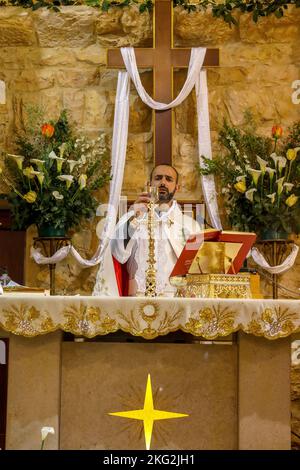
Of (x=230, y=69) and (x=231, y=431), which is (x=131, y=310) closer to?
(x=231, y=431)

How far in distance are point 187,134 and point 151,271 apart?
2.95 metres

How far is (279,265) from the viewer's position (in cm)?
638

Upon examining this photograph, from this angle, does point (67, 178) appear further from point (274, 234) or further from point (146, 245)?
point (274, 234)

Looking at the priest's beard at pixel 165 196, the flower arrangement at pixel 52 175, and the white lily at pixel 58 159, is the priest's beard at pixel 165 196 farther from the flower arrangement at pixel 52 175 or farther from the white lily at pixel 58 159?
the white lily at pixel 58 159

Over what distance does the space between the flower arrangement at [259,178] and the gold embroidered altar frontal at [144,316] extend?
2698 mm

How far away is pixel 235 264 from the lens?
13.1 feet

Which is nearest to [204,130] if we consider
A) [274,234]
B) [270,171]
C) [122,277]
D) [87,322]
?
[270,171]

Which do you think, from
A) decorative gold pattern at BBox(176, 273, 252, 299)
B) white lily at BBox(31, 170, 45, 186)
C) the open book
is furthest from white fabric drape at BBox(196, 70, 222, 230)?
decorative gold pattern at BBox(176, 273, 252, 299)

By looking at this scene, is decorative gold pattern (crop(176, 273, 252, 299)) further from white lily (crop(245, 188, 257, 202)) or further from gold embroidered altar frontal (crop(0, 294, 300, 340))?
white lily (crop(245, 188, 257, 202))

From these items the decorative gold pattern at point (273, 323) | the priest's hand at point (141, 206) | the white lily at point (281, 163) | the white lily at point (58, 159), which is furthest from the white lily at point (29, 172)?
the decorative gold pattern at point (273, 323)

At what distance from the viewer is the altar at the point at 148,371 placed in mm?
3539

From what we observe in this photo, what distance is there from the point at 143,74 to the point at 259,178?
1437 mm

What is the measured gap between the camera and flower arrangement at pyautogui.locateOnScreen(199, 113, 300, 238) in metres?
6.21
